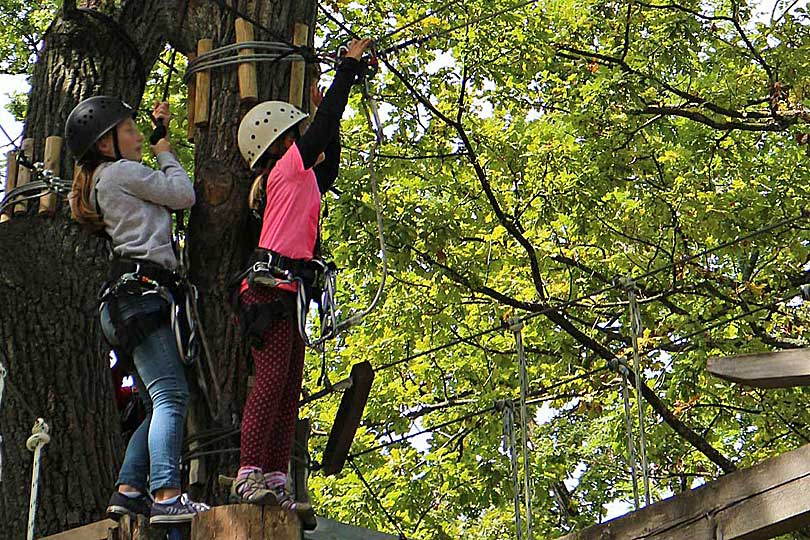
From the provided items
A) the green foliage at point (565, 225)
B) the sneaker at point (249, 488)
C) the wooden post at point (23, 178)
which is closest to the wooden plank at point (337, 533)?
the sneaker at point (249, 488)

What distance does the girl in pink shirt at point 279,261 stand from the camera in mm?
4164

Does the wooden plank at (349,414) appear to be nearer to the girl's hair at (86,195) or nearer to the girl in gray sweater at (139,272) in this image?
the girl in gray sweater at (139,272)

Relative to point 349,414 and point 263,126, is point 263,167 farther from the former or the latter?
point 349,414

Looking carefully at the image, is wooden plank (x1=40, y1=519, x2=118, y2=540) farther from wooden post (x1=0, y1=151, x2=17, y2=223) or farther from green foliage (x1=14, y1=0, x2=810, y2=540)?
green foliage (x1=14, y1=0, x2=810, y2=540)

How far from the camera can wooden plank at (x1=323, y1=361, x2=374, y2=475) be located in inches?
181

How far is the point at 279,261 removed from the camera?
4.36 meters

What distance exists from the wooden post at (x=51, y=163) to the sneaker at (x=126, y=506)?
1462mm

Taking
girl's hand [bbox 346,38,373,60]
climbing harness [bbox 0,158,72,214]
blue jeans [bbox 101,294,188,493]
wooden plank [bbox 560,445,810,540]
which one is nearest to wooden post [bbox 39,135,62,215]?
climbing harness [bbox 0,158,72,214]

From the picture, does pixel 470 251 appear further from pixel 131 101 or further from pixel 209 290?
pixel 209 290

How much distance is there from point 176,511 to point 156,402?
40 centimetres

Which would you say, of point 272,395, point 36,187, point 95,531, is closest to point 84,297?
point 36,187

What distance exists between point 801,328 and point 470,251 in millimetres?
2588

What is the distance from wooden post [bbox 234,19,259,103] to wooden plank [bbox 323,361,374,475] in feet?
3.66

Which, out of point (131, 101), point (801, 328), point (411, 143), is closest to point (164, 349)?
point (131, 101)
